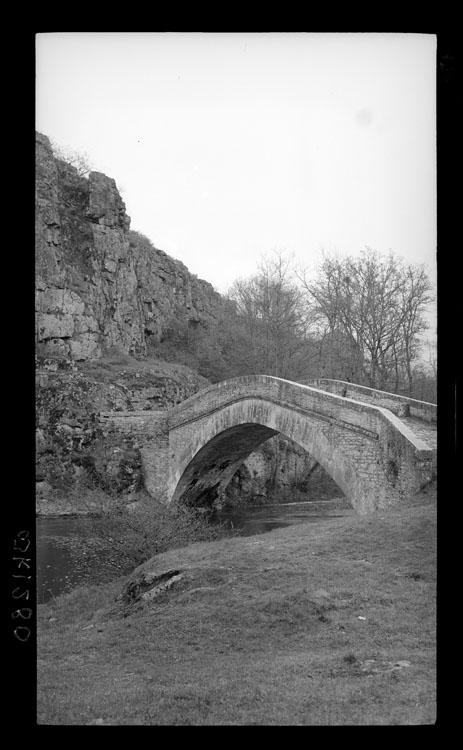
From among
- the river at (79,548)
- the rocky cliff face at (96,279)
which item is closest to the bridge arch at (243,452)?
the river at (79,548)

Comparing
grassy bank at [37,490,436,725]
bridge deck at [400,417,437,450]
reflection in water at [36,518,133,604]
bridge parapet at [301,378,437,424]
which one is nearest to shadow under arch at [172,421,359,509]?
bridge deck at [400,417,437,450]

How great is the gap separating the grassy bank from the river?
1064mm

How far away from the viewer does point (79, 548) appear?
37.1 feet

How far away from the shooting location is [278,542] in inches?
313

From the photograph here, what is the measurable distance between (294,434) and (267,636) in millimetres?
6476

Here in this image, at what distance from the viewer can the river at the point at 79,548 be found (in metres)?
9.67

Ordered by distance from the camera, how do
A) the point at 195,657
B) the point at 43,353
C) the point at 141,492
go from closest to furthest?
the point at 195,657 → the point at 141,492 → the point at 43,353

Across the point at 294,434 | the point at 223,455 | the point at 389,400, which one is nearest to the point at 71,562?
the point at 294,434

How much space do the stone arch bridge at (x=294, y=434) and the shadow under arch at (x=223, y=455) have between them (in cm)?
2

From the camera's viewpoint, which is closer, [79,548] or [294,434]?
[79,548]

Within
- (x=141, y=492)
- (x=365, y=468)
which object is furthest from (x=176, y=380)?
(x=365, y=468)

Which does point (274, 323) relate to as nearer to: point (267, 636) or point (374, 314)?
point (374, 314)
